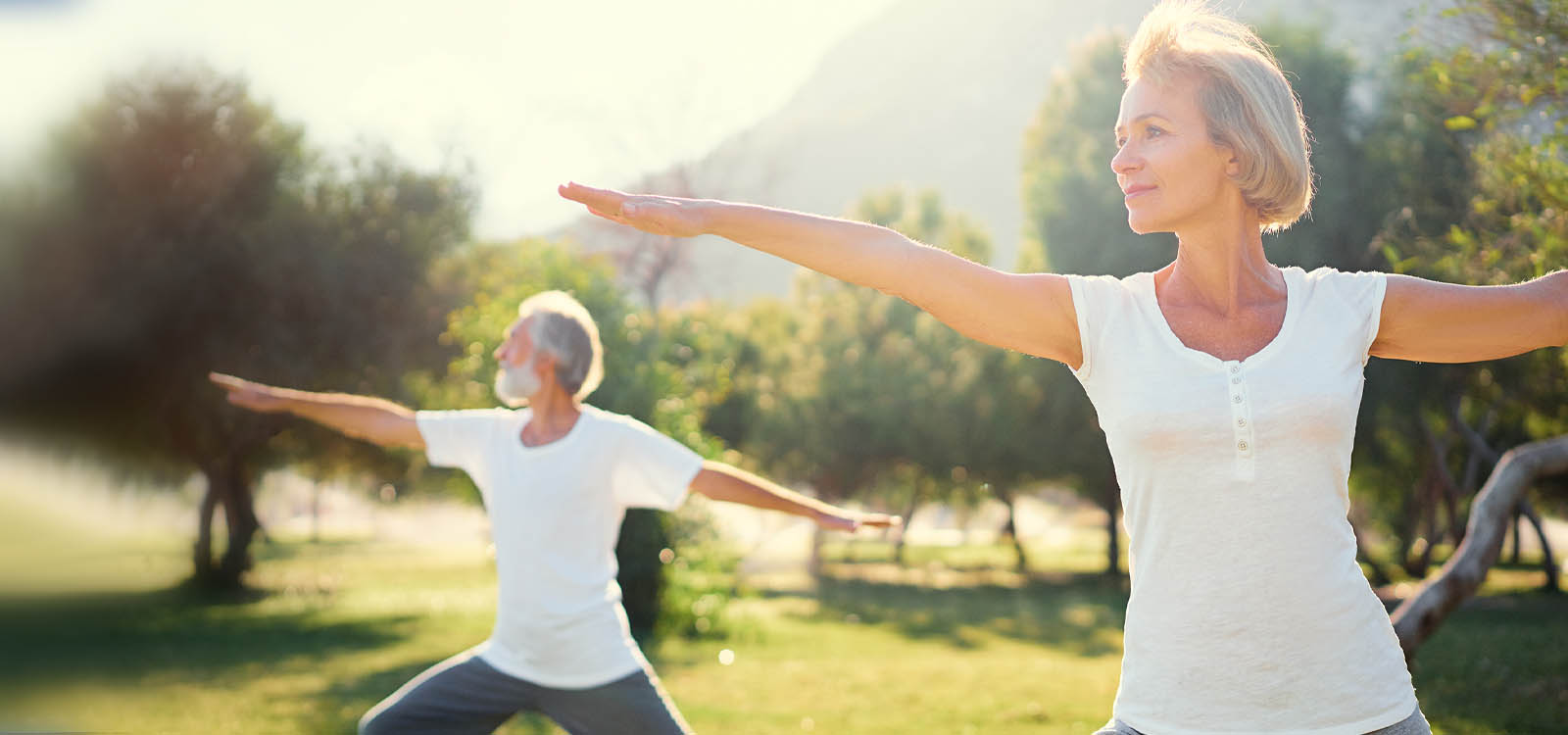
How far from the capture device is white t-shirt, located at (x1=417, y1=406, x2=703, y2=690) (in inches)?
193

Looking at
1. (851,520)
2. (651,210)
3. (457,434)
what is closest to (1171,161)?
(651,210)

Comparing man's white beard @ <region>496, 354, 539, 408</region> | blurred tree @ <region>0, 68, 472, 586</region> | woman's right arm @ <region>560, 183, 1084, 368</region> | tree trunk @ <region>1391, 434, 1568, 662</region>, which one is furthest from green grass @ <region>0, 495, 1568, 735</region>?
woman's right arm @ <region>560, 183, 1084, 368</region>

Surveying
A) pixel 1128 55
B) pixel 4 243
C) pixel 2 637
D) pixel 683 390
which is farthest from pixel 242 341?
pixel 1128 55

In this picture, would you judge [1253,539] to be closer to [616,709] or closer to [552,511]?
[616,709]

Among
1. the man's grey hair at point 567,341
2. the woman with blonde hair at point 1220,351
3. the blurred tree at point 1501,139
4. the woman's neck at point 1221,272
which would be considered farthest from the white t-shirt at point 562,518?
the blurred tree at point 1501,139

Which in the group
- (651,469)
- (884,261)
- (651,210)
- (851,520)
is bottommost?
(851,520)

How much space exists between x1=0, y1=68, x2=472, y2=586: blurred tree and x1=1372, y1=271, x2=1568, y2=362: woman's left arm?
17.5 meters

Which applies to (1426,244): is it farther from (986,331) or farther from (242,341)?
(242,341)

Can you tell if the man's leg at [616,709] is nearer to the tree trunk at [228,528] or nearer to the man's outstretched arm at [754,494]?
the man's outstretched arm at [754,494]

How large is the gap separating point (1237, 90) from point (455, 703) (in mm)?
3700

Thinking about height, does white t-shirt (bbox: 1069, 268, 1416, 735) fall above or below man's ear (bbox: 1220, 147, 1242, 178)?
below

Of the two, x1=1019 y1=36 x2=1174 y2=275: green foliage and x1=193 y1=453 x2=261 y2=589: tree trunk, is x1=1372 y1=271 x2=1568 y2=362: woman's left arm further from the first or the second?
x1=193 y1=453 x2=261 y2=589: tree trunk

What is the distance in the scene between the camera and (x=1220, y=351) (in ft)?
8.29

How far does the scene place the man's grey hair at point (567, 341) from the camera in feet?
18.0
